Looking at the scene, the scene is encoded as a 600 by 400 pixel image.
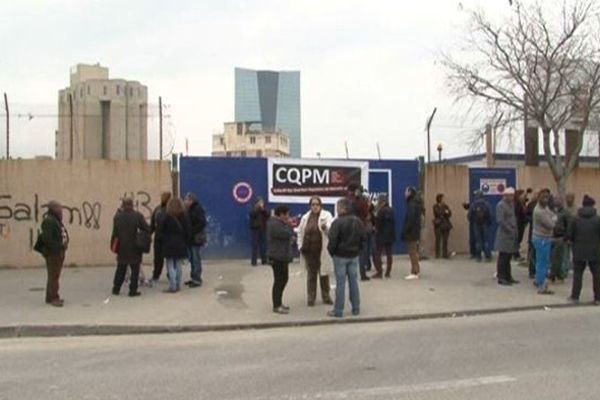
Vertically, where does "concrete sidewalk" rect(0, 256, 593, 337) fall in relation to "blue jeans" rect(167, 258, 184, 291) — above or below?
below

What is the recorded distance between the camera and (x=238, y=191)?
748 inches

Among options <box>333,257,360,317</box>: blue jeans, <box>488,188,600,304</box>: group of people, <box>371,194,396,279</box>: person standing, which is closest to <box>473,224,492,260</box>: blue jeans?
<box>488,188,600,304</box>: group of people

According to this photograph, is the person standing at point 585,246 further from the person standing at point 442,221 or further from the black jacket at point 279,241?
the person standing at point 442,221

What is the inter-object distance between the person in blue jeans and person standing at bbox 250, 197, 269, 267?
18.1ft

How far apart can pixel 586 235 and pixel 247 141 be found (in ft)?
102

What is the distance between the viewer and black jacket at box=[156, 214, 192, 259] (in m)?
13.9

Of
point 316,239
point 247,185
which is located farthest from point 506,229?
point 247,185

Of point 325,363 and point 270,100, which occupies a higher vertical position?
point 270,100

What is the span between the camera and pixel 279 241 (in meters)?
12.2

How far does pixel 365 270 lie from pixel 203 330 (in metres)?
5.49

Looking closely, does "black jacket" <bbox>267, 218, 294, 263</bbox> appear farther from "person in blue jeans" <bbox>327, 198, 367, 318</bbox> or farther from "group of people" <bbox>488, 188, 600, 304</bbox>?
"group of people" <bbox>488, 188, 600, 304</bbox>

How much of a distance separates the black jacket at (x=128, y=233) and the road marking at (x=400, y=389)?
7.02m

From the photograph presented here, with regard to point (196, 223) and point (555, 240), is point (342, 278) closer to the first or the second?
point (196, 223)

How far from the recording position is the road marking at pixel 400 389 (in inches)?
283
